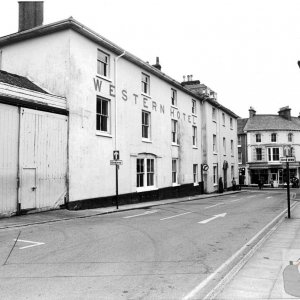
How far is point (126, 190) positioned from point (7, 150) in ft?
27.6

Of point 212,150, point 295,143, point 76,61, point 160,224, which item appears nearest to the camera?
point 160,224

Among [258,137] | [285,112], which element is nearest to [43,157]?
[258,137]

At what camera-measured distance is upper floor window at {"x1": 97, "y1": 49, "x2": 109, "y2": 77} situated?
1855cm

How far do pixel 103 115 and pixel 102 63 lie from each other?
299cm

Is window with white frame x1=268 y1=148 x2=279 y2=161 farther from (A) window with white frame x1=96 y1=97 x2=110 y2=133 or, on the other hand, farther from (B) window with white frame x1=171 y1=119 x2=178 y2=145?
(A) window with white frame x1=96 y1=97 x2=110 y2=133

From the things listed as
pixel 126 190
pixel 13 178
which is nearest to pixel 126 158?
pixel 126 190

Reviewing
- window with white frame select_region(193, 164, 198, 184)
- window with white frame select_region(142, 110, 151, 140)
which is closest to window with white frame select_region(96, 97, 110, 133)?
window with white frame select_region(142, 110, 151, 140)

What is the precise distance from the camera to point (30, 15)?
19047 mm

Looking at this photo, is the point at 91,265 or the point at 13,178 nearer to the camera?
the point at 91,265

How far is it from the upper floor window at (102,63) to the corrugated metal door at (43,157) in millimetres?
4119

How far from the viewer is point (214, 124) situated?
118 feet

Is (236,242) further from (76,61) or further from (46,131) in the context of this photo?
(76,61)

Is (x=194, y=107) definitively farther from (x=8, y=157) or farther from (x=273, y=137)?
(x=273, y=137)

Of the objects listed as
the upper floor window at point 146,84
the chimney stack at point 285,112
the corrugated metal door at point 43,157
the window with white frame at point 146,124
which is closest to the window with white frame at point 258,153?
the chimney stack at point 285,112
